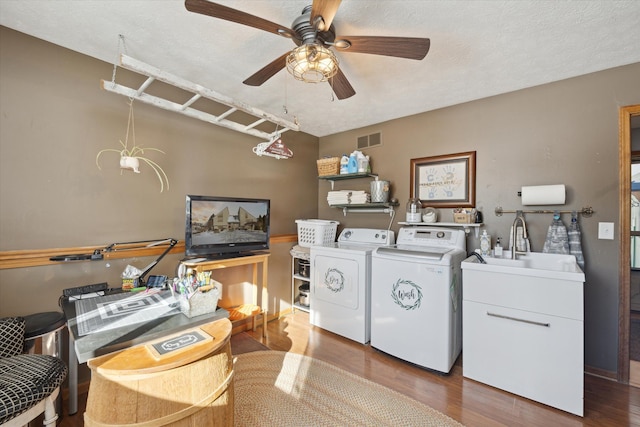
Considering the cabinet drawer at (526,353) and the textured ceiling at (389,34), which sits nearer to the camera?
the textured ceiling at (389,34)

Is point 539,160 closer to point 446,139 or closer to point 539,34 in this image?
point 446,139

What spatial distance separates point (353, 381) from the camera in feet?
6.75

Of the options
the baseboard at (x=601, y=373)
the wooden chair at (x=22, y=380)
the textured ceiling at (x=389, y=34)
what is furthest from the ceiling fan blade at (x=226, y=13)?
the baseboard at (x=601, y=373)

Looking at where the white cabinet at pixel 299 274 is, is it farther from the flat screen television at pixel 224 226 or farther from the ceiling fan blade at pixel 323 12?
the ceiling fan blade at pixel 323 12

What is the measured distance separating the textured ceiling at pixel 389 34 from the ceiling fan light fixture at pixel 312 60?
0.28 metres

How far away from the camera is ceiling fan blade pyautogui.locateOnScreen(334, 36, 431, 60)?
1315mm

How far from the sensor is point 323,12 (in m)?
1.20

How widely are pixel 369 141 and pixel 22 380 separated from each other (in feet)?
11.0

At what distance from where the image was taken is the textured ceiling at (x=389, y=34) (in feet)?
4.82

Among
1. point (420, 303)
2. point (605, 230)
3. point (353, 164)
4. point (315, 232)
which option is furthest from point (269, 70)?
point (605, 230)

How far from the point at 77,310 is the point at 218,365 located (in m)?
0.92

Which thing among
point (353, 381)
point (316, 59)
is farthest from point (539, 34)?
point (353, 381)

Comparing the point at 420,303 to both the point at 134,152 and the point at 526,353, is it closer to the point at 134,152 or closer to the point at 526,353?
the point at 526,353

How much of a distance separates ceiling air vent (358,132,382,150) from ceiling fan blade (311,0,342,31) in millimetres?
2121
